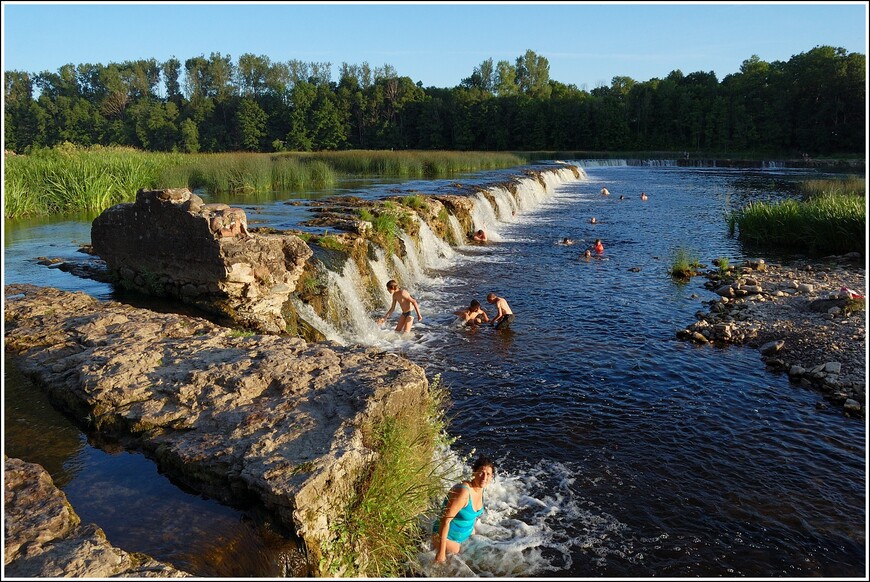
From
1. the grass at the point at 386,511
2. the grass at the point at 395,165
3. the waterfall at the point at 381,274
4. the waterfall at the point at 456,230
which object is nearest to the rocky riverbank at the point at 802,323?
the waterfall at the point at 381,274

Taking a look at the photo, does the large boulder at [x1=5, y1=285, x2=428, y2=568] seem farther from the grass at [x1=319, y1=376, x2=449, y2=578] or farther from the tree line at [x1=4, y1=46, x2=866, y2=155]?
the tree line at [x1=4, y1=46, x2=866, y2=155]

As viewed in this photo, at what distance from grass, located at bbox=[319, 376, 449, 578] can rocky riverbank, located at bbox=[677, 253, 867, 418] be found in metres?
6.77

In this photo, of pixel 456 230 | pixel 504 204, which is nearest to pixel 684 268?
pixel 456 230

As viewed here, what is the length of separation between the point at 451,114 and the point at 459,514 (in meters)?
97.9

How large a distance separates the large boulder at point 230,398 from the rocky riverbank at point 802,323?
706cm

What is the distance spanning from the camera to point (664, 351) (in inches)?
414

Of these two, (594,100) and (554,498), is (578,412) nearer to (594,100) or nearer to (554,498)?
(554,498)

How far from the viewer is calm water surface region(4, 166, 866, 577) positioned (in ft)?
16.5

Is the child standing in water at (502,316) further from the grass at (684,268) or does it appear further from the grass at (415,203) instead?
the grass at (415,203)

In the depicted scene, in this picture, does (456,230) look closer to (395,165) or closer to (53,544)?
(53,544)

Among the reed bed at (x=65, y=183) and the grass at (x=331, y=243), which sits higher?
the reed bed at (x=65, y=183)

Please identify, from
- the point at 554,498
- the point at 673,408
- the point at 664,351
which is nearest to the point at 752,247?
A: the point at 664,351

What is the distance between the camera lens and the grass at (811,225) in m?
17.7

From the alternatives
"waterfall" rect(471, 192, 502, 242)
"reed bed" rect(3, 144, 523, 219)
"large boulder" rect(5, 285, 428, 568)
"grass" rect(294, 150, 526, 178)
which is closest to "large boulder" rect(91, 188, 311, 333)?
"large boulder" rect(5, 285, 428, 568)
